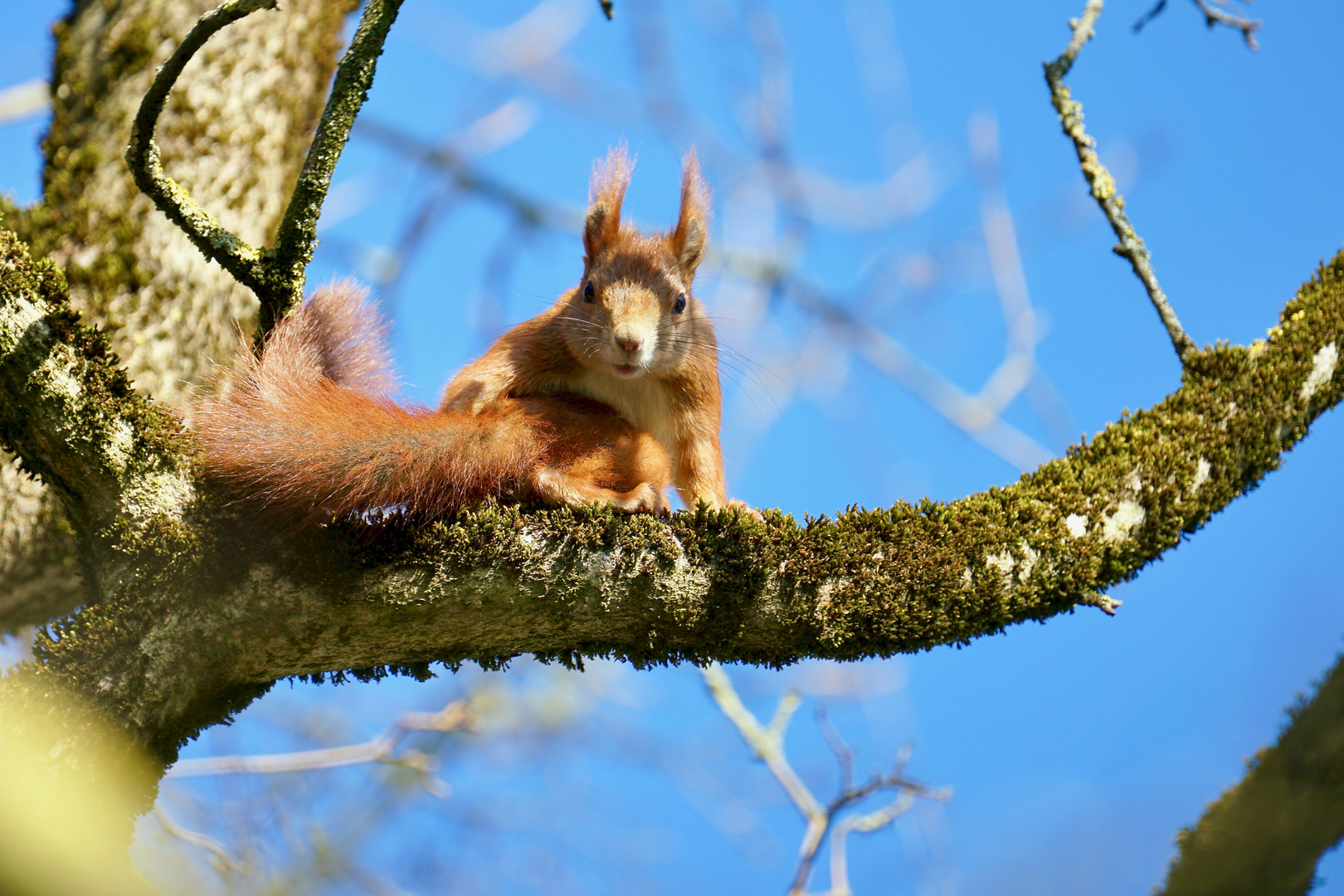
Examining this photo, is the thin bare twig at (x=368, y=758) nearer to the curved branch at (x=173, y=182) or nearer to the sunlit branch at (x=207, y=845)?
the sunlit branch at (x=207, y=845)

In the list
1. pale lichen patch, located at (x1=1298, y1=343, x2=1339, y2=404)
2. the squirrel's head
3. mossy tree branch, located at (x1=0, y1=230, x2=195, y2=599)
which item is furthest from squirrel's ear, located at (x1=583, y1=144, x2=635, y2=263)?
pale lichen patch, located at (x1=1298, y1=343, x2=1339, y2=404)

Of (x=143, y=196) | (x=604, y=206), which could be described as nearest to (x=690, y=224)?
(x=604, y=206)

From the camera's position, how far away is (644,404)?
148 inches

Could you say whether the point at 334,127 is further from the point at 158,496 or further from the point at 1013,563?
the point at 1013,563

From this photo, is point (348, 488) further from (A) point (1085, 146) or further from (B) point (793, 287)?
(B) point (793, 287)

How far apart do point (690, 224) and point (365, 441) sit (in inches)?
73.2

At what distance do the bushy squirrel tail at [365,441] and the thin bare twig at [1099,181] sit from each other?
173cm

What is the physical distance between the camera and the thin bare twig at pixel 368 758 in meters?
4.81

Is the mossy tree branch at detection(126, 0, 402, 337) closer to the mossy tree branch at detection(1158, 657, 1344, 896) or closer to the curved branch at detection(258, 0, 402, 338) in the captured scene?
the curved branch at detection(258, 0, 402, 338)

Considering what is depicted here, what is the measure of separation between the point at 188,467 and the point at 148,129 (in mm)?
856

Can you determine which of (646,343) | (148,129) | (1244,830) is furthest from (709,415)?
(1244,830)

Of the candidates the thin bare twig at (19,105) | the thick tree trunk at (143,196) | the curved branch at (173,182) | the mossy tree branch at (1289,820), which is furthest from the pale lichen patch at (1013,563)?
the thin bare twig at (19,105)

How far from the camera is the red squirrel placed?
3.44 meters

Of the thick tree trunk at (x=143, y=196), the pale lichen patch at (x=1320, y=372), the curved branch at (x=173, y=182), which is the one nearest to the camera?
the curved branch at (x=173, y=182)
